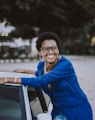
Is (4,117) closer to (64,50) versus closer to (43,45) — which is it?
(43,45)

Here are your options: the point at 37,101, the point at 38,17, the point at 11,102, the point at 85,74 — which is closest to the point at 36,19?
the point at 38,17

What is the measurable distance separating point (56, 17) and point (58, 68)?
128 feet

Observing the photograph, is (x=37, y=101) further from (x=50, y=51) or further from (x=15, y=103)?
(x=50, y=51)

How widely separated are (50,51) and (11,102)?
507mm

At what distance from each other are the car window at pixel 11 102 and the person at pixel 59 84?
5.7 inches

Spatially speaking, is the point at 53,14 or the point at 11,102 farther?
the point at 53,14

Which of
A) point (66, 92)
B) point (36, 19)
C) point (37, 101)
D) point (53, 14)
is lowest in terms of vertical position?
point (37, 101)

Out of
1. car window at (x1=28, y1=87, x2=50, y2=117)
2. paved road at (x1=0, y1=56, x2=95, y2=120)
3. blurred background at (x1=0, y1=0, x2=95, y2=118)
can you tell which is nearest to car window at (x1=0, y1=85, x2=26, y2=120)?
car window at (x1=28, y1=87, x2=50, y2=117)

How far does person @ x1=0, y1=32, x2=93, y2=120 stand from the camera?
3.99 m

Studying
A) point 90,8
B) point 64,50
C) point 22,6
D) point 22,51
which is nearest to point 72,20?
point 90,8

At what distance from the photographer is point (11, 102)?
13.6 feet

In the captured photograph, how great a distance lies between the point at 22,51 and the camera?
216 ft

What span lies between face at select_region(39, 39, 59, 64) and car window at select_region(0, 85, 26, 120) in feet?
1.03

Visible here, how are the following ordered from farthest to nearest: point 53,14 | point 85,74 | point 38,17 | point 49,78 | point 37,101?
point 53,14, point 38,17, point 85,74, point 37,101, point 49,78
